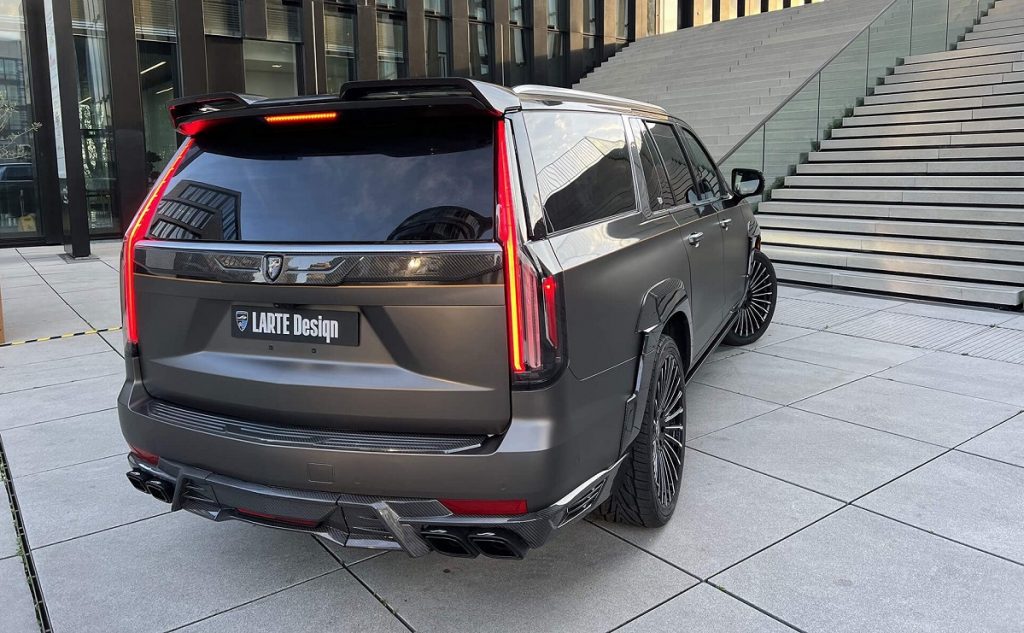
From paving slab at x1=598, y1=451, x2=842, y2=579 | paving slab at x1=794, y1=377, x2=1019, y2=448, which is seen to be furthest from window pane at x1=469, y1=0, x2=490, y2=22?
paving slab at x1=598, y1=451, x2=842, y2=579

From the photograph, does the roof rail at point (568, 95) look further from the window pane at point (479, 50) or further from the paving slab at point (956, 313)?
the window pane at point (479, 50)

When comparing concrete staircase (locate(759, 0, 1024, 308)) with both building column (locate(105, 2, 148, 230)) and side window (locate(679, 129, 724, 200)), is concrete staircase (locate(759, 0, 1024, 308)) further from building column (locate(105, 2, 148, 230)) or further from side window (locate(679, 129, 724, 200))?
building column (locate(105, 2, 148, 230))

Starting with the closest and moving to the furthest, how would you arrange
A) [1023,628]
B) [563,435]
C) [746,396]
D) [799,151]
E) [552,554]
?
[563,435], [1023,628], [552,554], [746,396], [799,151]

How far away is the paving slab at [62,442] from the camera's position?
451 centimetres

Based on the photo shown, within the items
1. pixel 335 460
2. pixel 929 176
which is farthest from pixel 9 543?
pixel 929 176

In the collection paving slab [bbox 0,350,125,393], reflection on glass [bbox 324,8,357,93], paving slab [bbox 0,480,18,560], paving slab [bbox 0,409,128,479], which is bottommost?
paving slab [bbox 0,480,18,560]

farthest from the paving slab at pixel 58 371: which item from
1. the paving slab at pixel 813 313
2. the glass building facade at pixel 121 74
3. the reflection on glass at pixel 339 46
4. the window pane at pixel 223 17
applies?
the reflection on glass at pixel 339 46

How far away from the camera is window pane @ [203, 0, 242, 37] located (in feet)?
58.0

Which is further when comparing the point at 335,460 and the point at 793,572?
the point at 793,572

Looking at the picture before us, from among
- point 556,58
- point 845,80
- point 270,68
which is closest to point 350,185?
point 845,80

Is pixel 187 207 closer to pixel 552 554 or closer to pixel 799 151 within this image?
pixel 552 554

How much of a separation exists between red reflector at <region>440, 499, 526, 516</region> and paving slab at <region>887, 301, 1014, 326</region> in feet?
22.2

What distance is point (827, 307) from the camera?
8.62 m

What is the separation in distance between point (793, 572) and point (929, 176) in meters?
10.0
